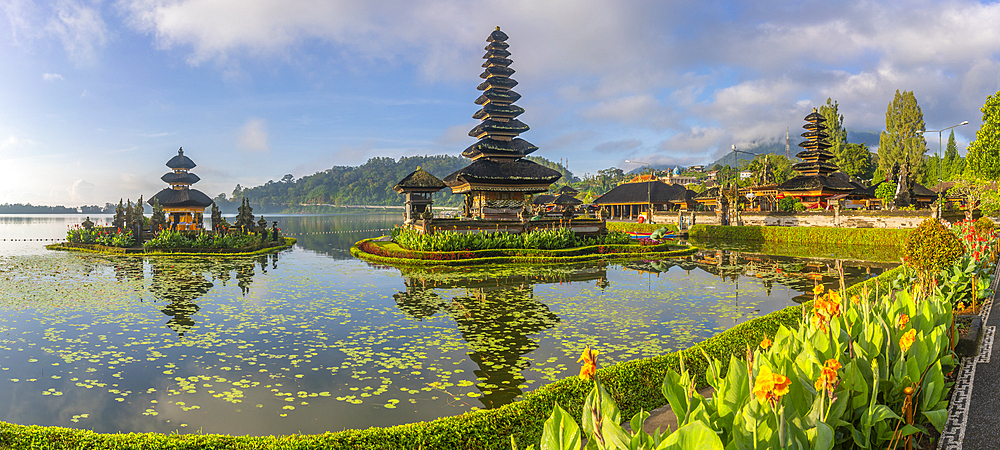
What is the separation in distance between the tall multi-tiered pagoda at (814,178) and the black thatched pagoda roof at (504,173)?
28005mm

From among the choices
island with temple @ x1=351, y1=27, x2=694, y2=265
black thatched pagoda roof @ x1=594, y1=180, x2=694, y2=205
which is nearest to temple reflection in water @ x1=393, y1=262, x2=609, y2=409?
island with temple @ x1=351, y1=27, x2=694, y2=265

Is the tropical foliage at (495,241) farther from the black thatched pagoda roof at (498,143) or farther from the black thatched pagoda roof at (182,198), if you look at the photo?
the black thatched pagoda roof at (182,198)

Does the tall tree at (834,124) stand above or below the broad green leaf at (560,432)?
above

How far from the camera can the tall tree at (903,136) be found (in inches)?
2601

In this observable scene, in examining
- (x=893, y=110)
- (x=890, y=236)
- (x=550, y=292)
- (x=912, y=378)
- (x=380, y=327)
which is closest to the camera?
(x=912, y=378)

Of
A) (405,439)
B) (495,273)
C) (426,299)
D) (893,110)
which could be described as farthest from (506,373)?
(893,110)

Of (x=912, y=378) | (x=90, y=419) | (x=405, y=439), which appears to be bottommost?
(x=90, y=419)

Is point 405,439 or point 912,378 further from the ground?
point 912,378

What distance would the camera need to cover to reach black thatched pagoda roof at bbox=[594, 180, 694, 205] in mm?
56281

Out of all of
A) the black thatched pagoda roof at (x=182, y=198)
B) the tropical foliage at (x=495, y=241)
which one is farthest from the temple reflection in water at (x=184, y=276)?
the black thatched pagoda roof at (x=182, y=198)

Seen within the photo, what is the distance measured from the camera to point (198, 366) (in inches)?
313

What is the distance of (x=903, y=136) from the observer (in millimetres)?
67125

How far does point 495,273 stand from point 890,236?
25.2 metres

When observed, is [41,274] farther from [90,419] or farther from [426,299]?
[90,419]
